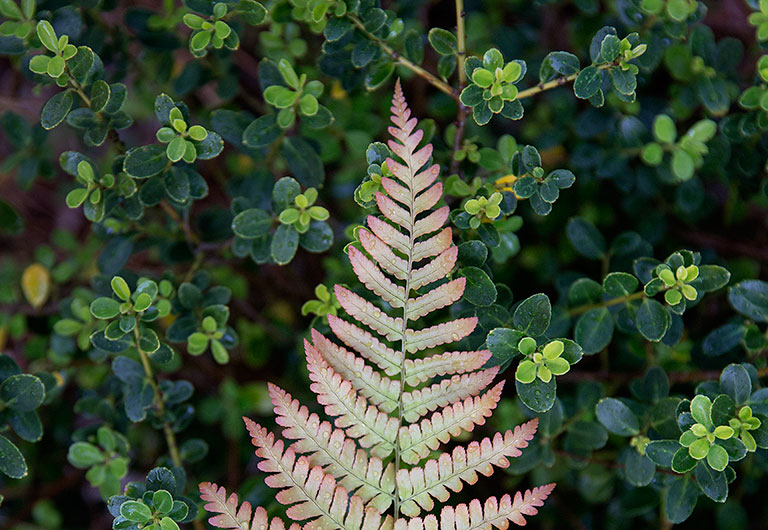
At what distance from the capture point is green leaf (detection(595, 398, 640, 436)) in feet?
4.97

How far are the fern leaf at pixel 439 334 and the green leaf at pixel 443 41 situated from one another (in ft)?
2.15

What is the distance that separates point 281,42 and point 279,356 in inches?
44.8

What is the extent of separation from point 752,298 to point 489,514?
799 mm

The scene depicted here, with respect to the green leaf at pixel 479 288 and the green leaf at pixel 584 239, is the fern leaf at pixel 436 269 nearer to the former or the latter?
the green leaf at pixel 479 288

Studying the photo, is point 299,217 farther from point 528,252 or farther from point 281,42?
point 528,252

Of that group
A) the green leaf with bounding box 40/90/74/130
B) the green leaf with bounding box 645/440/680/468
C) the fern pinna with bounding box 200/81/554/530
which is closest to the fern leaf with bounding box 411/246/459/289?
the fern pinna with bounding box 200/81/554/530

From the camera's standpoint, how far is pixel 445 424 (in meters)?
1.29

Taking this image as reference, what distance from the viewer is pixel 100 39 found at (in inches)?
70.1

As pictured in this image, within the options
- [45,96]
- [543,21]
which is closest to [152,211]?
[45,96]

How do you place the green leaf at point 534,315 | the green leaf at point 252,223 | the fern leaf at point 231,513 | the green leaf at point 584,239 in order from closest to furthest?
the fern leaf at point 231,513 < the green leaf at point 534,315 < the green leaf at point 252,223 < the green leaf at point 584,239

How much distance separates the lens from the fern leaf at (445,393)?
1.31 m

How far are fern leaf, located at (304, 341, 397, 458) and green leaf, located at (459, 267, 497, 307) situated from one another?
30 centimetres

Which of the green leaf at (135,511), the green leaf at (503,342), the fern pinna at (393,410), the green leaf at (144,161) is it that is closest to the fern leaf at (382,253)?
the fern pinna at (393,410)

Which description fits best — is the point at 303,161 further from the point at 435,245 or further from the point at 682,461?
the point at 682,461
